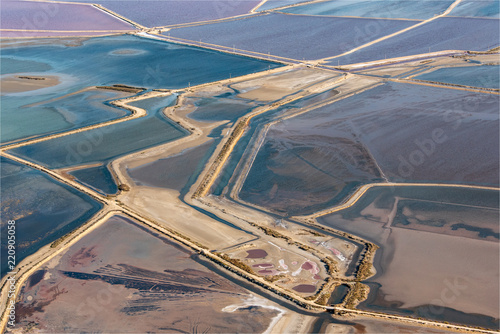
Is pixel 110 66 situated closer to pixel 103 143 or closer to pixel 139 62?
pixel 139 62

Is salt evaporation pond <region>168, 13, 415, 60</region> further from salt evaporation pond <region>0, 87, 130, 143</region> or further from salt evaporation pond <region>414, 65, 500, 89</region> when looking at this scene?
salt evaporation pond <region>0, 87, 130, 143</region>

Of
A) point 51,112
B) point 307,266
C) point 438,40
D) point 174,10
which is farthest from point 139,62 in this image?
point 307,266

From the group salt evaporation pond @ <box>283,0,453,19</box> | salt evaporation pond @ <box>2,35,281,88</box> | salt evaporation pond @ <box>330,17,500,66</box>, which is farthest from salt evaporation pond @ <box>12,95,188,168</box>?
salt evaporation pond @ <box>283,0,453,19</box>

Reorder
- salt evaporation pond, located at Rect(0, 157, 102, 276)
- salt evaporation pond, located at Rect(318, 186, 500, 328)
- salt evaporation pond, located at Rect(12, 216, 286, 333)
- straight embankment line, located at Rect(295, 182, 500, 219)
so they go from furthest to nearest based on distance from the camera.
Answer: straight embankment line, located at Rect(295, 182, 500, 219) < salt evaporation pond, located at Rect(0, 157, 102, 276) < salt evaporation pond, located at Rect(318, 186, 500, 328) < salt evaporation pond, located at Rect(12, 216, 286, 333)

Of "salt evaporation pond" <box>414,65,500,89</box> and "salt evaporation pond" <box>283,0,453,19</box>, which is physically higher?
"salt evaporation pond" <box>283,0,453,19</box>

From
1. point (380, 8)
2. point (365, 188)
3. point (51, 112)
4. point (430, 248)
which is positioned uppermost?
point (380, 8)
